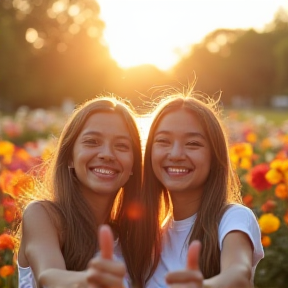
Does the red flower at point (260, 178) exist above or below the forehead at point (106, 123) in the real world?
above

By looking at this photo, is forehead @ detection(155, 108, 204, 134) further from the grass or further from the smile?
the grass

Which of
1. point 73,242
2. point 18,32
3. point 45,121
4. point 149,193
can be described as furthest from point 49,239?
point 18,32

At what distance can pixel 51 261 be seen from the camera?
2.49 metres

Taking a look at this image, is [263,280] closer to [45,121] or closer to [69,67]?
[45,121]

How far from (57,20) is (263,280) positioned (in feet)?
159

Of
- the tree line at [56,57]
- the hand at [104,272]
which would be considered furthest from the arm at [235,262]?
the tree line at [56,57]

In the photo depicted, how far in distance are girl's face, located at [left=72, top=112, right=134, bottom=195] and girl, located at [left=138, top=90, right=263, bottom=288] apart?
13 centimetres

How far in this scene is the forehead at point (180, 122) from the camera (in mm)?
2979

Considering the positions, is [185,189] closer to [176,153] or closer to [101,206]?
[176,153]

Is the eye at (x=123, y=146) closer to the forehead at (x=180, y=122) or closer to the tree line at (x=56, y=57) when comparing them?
the forehead at (x=180, y=122)

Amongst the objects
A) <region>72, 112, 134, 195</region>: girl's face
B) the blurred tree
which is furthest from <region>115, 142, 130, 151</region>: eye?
the blurred tree

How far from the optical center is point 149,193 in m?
3.15

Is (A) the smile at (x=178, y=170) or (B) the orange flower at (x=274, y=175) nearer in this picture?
(A) the smile at (x=178, y=170)

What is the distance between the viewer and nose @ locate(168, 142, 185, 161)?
2.91m
